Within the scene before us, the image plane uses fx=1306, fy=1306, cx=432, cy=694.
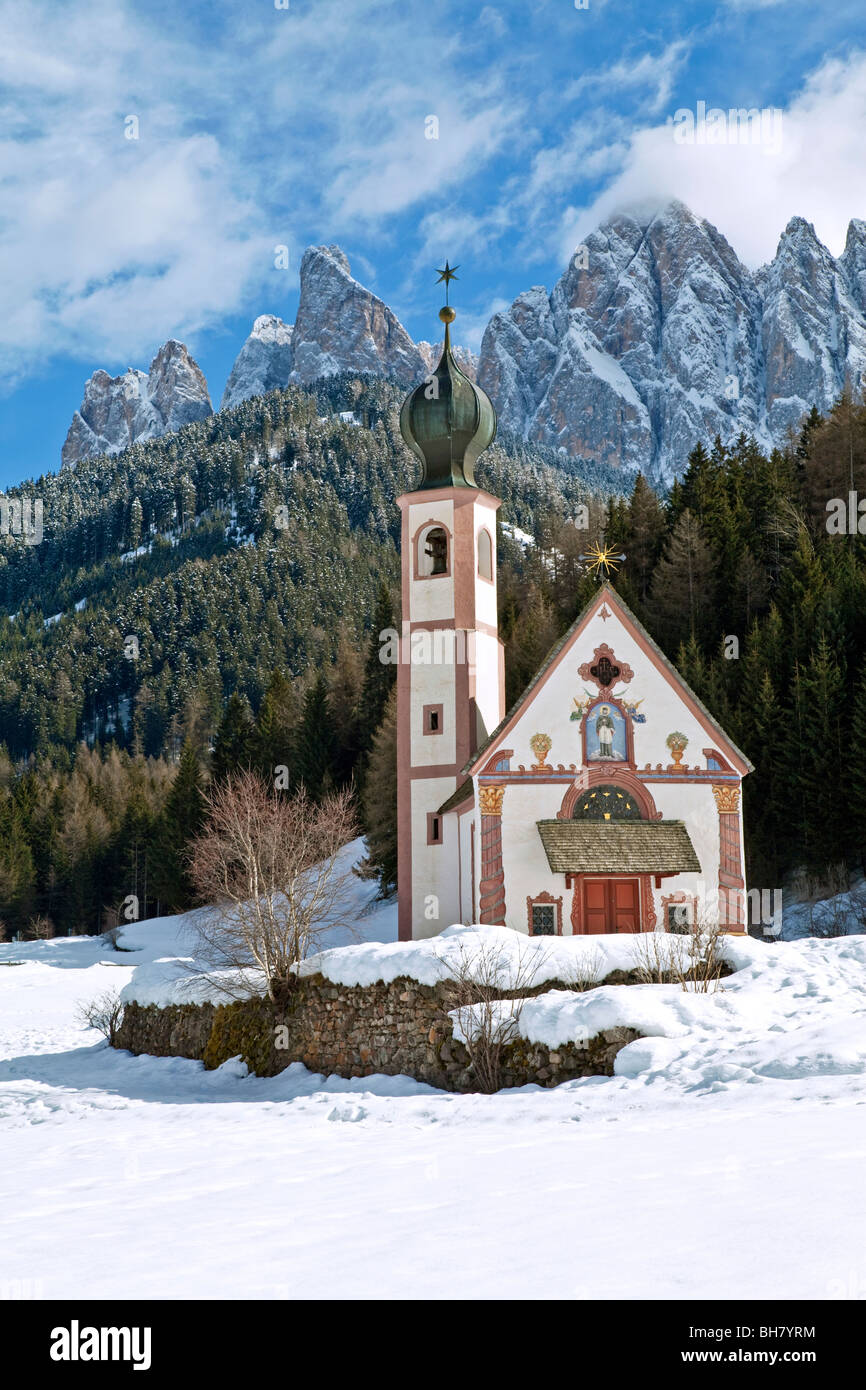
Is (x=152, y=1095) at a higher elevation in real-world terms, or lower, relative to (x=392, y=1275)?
lower

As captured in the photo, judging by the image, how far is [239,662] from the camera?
16262 cm

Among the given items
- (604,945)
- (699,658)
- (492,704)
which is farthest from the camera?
(699,658)

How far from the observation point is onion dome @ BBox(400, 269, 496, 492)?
40062 millimetres

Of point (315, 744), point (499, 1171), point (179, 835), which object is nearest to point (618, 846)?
point (499, 1171)

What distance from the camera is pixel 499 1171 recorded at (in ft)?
40.3

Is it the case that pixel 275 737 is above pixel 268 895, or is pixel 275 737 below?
above

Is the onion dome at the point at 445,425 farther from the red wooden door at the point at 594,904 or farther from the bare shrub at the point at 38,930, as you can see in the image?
the bare shrub at the point at 38,930

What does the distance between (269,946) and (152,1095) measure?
3.40 meters

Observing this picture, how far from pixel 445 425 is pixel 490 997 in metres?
22.7

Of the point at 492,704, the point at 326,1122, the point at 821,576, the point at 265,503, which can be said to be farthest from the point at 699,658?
the point at 265,503

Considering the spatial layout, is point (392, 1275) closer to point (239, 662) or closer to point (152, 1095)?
point (152, 1095)

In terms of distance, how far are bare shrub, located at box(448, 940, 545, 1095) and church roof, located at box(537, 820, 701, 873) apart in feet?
23.6

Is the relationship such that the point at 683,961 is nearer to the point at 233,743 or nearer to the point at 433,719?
the point at 433,719

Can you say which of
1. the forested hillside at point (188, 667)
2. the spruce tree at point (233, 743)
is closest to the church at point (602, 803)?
the forested hillside at point (188, 667)
